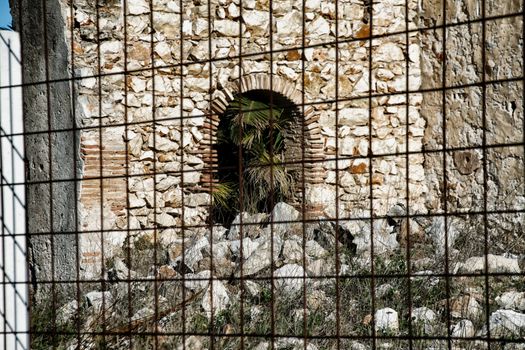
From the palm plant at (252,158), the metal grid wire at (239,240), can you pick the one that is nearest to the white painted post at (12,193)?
the metal grid wire at (239,240)

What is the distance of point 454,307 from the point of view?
5.49 m

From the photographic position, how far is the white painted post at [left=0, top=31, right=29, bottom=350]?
4129 millimetres

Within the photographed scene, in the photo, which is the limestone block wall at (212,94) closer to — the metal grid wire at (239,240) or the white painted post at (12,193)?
the metal grid wire at (239,240)

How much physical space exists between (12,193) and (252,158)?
539 cm

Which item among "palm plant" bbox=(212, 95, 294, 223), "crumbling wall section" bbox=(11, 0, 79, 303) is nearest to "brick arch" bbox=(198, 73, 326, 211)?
"palm plant" bbox=(212, 95, 294, 223)

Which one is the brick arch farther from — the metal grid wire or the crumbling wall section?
the crumbling wall section

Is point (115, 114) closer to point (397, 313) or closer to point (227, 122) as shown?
point (227, 122)

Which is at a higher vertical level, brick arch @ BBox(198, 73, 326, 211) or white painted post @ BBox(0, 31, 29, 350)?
brick arch @ BBox(198, 73, 326, 211)

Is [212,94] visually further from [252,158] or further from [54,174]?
[54,174]

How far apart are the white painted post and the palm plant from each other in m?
4.67

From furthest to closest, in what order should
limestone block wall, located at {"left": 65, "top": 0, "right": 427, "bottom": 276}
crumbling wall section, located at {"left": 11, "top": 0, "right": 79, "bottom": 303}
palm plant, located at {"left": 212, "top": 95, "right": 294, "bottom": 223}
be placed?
palm plant, located at {"left": 212, "top": 95, "right": 294, "bottom": 223}
limestone block wall, located at {"left": 65, "top": 0, "right": 427, "bottom": 276}
crumbling wall section, located at {"left": 11, "top": 0, "right": 79, "bottom": 303}

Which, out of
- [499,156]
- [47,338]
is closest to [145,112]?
[499,156]

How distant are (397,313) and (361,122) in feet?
15.8

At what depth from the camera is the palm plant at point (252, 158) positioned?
8.99 metres
